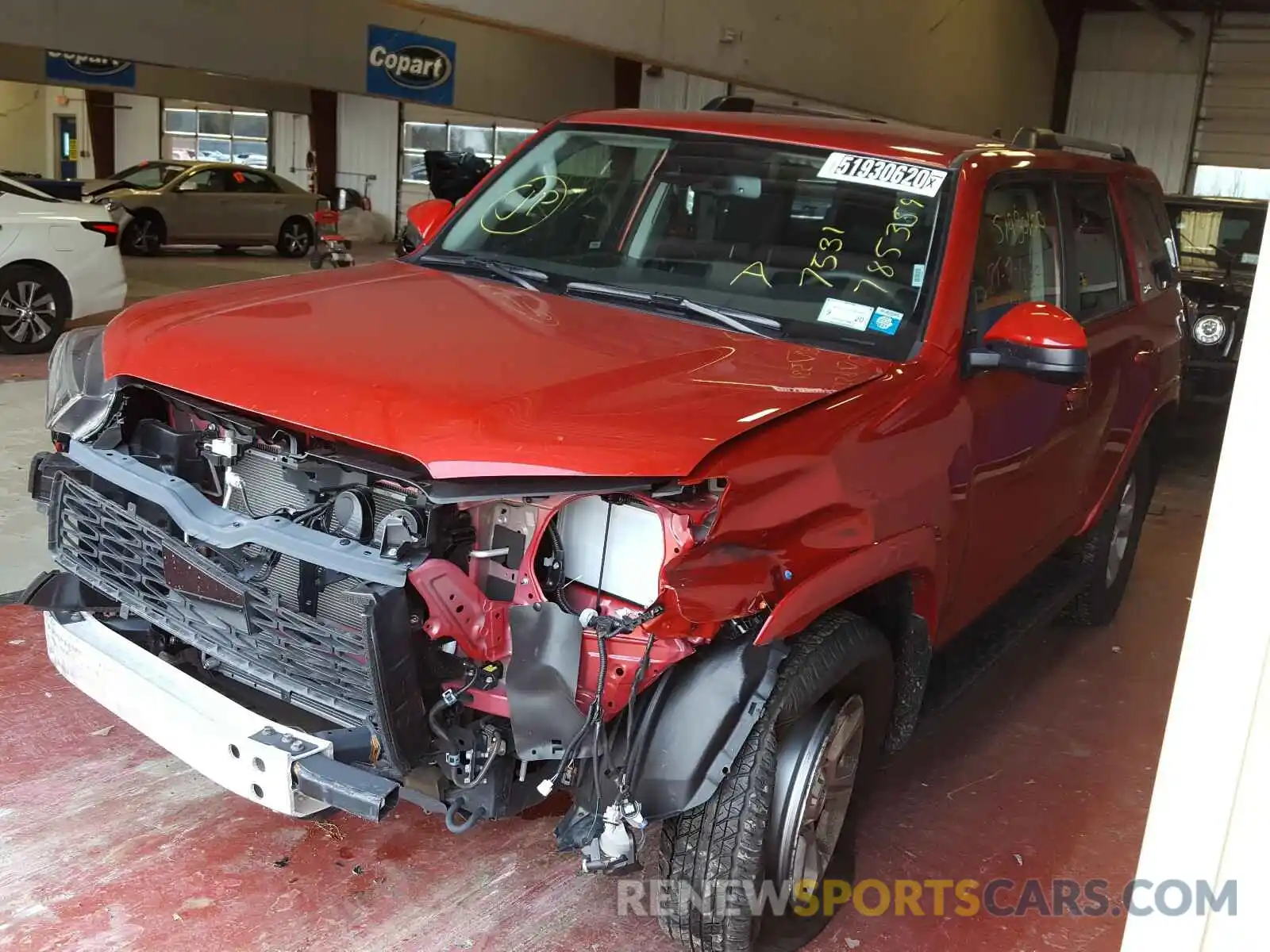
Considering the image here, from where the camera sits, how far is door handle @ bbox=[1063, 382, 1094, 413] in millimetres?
3600

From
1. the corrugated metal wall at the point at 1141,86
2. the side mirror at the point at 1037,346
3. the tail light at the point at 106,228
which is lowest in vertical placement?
the tail light at the point at 106,228

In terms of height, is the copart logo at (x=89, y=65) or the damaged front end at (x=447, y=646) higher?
the copart logo at (x=89, y=65)

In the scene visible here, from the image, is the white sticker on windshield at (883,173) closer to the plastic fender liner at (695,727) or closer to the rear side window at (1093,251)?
the rear side window at (1093,251)

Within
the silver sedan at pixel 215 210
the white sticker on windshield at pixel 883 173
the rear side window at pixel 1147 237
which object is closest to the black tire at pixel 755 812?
the white sticker on windshield at pixel 883 173

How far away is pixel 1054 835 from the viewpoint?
3.45 metres

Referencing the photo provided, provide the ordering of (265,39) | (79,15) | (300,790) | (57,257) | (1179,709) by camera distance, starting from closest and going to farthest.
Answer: (1179,709) → (300,790) → (57,257) → (79,15) → (265,39)

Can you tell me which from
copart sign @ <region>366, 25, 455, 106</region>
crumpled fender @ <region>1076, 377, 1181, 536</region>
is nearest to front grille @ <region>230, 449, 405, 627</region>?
crumpled fender @ <region>1076, 377, 1181, 536</region>

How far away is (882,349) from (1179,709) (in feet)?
4.65

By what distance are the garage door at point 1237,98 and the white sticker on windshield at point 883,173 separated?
1866cm

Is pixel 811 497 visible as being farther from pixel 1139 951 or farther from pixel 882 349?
pixel 1139 951

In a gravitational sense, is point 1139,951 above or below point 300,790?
above

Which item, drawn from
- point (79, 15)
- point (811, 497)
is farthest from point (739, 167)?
point (79, 15)

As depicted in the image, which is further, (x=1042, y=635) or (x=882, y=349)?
(x=1042, y=635)

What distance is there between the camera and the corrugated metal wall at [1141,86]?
65.3ft
